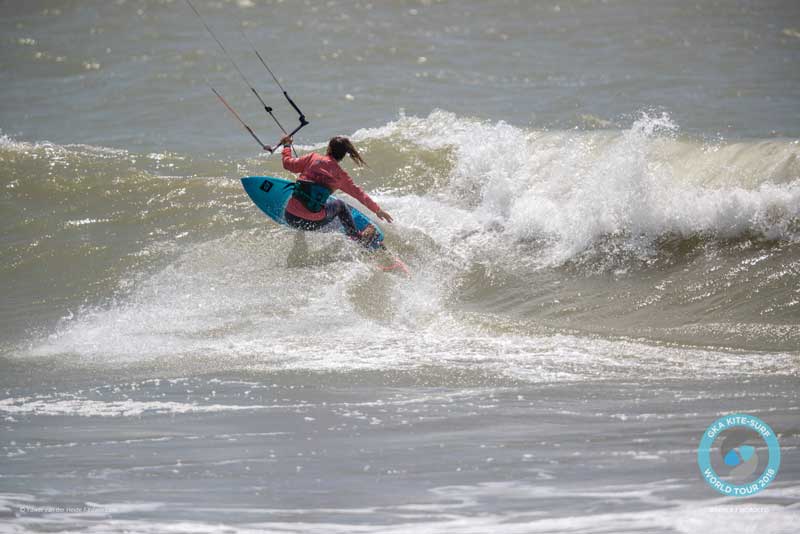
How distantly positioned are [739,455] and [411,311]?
140 inches

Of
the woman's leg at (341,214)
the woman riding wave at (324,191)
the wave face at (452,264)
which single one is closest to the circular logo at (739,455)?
the wave face at (452,264)

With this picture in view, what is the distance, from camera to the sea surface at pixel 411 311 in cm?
457

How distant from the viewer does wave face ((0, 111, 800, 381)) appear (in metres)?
7.04

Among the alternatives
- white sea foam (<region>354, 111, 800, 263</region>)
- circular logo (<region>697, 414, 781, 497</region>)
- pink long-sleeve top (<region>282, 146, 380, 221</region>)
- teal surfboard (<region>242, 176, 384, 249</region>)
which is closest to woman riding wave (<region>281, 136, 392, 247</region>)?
pink long-sleeve top (<region>282, 146, 380, 221</region>)

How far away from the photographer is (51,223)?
10891 mm

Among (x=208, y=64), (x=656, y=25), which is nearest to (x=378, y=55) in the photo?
(x=208, y=64)

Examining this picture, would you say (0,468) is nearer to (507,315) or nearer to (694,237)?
(507,315)

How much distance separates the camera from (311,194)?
9.39 m

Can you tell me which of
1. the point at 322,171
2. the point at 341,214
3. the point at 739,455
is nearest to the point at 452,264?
the point at 341,214

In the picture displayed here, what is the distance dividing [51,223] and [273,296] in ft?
12.5

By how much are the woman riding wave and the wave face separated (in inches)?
9.5

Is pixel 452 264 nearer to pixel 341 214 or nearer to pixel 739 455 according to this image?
pixel 341 214

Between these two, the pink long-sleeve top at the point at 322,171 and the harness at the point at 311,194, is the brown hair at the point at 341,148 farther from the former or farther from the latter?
the harness at the point at 311,194

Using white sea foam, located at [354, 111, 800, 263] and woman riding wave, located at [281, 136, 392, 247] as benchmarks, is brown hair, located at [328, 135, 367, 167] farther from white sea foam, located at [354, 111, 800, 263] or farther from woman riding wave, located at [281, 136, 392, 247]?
white sea foam, located at [354, 111, 800, 263]
